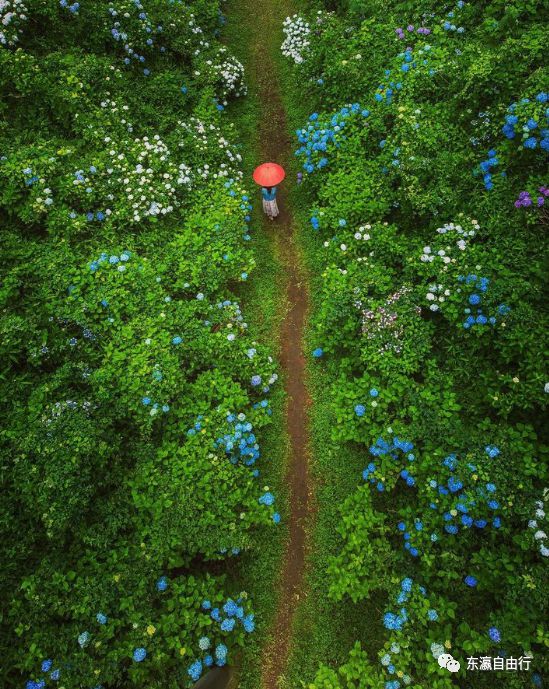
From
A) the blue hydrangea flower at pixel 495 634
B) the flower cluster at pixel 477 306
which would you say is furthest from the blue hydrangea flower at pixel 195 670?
the flower cluster at pixel 477 306

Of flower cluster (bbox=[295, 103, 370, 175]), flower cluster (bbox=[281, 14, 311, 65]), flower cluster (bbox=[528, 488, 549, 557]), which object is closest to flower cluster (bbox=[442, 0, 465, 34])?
flower cluster (bbox=[295, 103, 370, 175])

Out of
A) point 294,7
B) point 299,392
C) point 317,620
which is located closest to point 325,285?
point 299,392

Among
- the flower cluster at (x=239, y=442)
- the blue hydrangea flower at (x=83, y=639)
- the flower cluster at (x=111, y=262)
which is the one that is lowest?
the blue hydrangea flower at (x=83, y=639)

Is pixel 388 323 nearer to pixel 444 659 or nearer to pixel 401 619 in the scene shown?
pixel 401 619

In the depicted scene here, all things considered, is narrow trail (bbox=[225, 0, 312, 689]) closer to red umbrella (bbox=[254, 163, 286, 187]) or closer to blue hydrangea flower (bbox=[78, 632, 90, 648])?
red umbrella (bbox=[254, 163, 286, 187])

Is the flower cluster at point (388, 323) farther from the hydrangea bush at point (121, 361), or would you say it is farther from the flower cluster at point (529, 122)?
Answer: the flower cluster at point (529, 122)

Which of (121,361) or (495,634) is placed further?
(121,361)

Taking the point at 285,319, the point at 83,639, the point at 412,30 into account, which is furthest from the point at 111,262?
the point at 412,30
